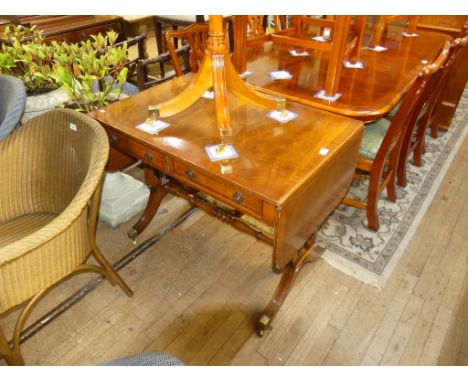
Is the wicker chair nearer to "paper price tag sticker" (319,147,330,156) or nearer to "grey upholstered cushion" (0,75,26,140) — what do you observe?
"grey upholstered cushion" (0,75,26,140)

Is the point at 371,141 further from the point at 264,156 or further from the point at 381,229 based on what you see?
the point at 264,156

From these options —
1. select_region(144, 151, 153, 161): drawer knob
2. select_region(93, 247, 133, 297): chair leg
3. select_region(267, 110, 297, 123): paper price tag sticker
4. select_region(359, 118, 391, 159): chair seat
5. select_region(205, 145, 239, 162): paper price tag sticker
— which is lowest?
select_region(93, 247, 133, 297): chair leg

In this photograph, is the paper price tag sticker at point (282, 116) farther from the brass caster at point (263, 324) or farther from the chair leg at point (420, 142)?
the chair leg at point (420, 142)

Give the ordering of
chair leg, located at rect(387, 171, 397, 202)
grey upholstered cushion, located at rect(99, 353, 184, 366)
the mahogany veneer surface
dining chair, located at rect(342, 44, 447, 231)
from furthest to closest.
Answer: chair leg, located at rect(387, 171, 397, 202)
dining chair, located at rect(342, 44, 447, 231)
the mahogany veneer surface
grey upholstered cushion, located at rect(99, 353, 184, 366)

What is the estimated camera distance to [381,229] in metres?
2.03

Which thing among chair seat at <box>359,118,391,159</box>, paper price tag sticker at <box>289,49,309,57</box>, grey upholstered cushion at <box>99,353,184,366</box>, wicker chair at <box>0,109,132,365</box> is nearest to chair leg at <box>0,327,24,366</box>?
wicker chair at <box>0,109,132,365</box>

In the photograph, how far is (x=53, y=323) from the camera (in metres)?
1.54

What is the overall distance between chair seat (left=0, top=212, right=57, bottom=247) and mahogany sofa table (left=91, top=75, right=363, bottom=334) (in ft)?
1.43

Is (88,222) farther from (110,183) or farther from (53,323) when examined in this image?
(110,183)

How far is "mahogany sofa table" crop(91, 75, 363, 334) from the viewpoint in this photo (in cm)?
109

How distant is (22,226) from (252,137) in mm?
979

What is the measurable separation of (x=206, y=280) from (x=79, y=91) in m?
1.06

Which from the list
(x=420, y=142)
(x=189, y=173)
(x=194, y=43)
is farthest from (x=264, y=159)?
(x=420, y=142)

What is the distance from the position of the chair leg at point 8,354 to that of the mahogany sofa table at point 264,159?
2.61 feet
